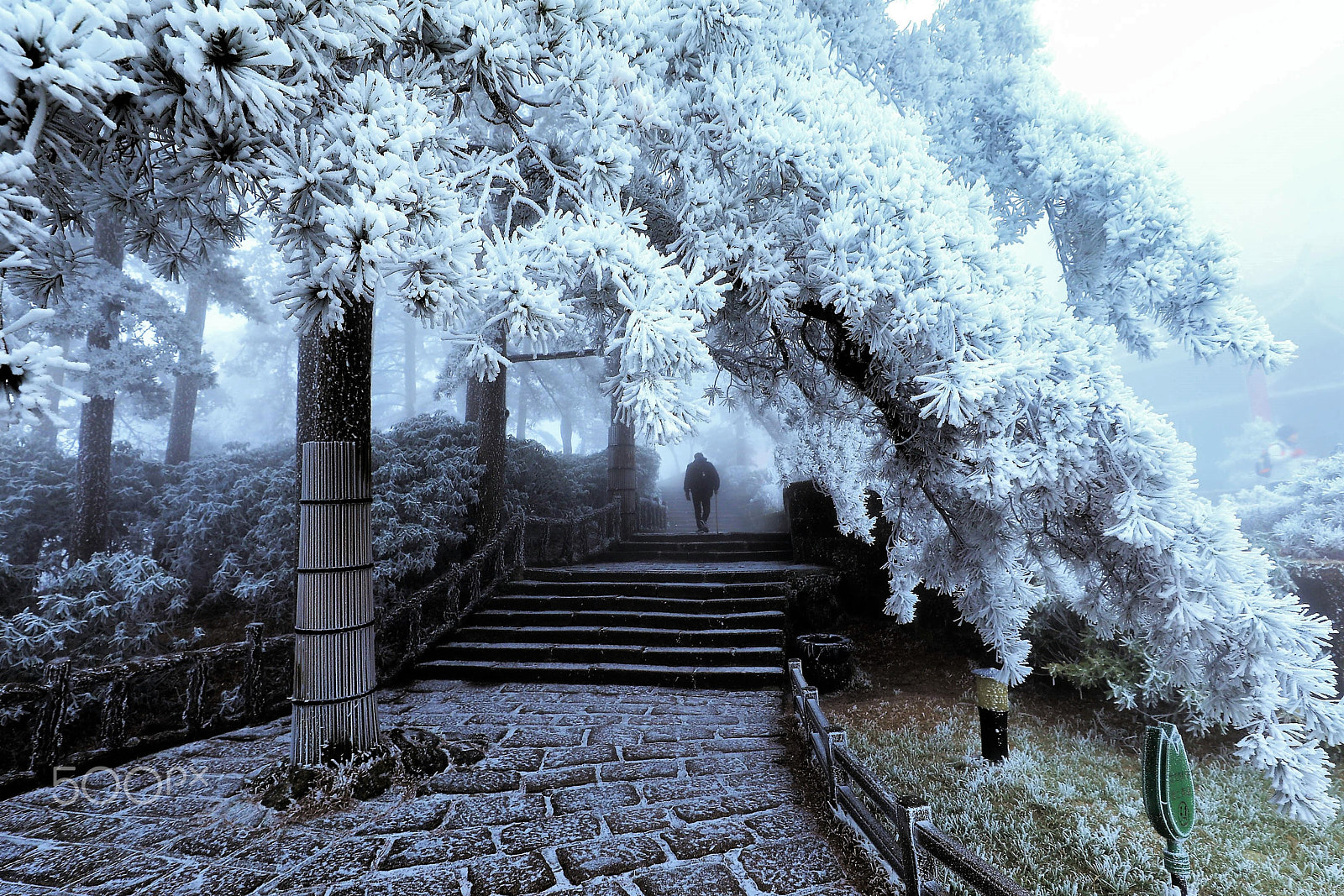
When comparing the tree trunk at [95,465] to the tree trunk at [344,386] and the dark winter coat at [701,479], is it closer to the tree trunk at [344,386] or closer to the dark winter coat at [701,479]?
the tree trunk at [344,386]

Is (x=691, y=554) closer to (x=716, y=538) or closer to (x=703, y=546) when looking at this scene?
(x=703, y=546)

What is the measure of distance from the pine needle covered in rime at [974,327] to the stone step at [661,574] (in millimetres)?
5735

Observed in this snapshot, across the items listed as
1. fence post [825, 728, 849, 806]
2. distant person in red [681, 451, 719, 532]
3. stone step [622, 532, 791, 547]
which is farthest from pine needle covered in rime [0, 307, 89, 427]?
distant person in red [681, 451, 719, 532]

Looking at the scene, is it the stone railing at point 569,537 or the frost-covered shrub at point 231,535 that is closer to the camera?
the frost-covered shrub at point 231,535

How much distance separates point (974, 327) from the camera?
3059 mm

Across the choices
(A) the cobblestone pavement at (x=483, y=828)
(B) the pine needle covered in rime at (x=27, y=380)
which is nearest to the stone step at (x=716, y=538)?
(A) the cobblestone pavement at (x=483, y=828)

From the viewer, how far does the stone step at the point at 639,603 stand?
8.71 meters

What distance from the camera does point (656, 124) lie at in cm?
311

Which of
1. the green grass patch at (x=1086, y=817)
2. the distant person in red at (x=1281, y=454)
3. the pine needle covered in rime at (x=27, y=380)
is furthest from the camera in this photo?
the distant person in red at (x=1281, y=454)

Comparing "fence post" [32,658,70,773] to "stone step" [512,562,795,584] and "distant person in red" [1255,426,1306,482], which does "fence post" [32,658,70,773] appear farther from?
"distant person in red" [1255,426,1306,482]

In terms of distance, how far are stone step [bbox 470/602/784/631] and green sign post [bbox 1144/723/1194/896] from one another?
545 cm

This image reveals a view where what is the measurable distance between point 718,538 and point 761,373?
8.13 meters

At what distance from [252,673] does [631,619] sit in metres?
4.29

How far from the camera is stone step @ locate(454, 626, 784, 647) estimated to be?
7887mm
